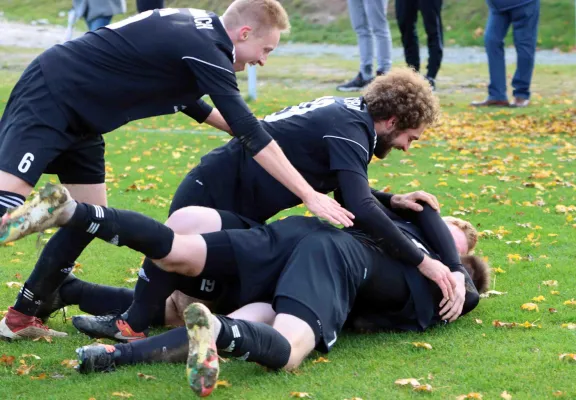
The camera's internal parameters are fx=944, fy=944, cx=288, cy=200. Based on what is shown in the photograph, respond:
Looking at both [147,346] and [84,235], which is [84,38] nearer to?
[84,235]

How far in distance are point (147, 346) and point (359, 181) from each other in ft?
4.62

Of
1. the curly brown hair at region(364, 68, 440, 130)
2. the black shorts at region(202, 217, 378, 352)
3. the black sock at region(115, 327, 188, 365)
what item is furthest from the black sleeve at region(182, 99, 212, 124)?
the black sock at region(115, 327, 188, 365)

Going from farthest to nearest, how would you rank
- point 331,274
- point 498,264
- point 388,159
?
point 388,159 < point 498,264 < point 331,274

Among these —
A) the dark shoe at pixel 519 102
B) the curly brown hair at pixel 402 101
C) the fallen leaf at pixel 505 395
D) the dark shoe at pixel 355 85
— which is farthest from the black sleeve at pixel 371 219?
the dark shoe at pixel 355 85

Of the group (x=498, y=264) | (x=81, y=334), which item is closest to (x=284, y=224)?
(x=81, y=334)

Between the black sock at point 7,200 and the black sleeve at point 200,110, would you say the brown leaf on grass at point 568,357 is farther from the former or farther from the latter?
the black sock at point 7,200

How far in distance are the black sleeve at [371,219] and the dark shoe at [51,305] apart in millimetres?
1631

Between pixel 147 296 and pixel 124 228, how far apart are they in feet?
2.18

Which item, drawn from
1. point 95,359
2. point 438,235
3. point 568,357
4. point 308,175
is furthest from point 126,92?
point 568,357

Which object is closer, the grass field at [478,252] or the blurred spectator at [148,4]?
the grass field at [478,252]

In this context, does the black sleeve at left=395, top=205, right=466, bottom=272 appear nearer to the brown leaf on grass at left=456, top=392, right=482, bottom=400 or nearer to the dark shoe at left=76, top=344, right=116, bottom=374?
the brown leaf on grass at left=456, top=392, right=482, bottom=400

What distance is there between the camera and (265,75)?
17.9 meters

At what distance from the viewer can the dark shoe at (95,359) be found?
4152 mm

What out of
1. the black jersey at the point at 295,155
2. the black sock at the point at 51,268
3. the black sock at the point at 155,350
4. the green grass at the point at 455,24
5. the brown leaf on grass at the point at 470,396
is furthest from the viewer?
the green grass at the point at 455,24
